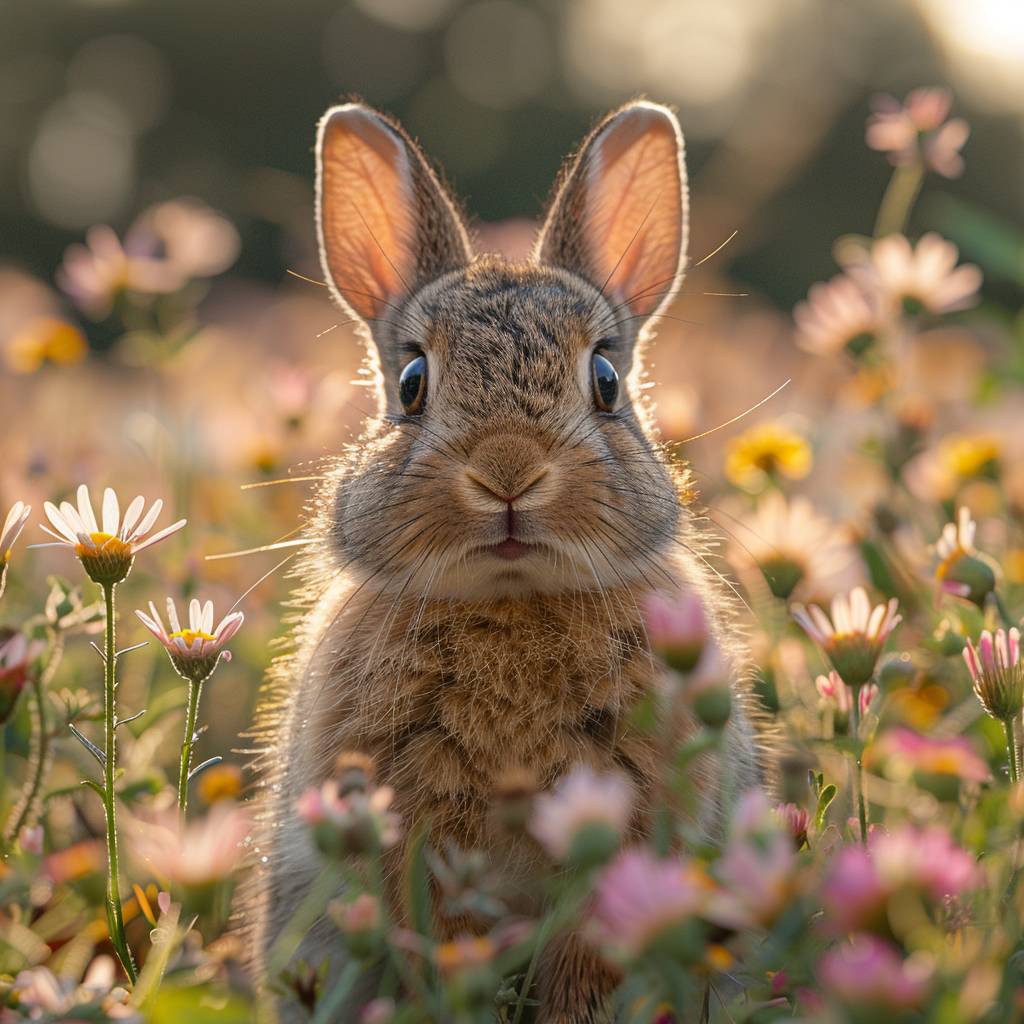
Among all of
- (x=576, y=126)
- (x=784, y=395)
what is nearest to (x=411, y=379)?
(x=784, y=395)

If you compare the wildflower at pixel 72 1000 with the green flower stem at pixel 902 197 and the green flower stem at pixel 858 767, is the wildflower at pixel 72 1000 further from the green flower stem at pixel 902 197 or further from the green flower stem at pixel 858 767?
the green flower stem at pixel 902 197

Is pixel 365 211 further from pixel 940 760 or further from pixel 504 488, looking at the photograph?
pixel 940 760

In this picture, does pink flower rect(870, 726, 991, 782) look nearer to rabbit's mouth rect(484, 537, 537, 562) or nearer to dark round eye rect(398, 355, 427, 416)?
rabbit's mouth rect(484, 537, 537, 562)

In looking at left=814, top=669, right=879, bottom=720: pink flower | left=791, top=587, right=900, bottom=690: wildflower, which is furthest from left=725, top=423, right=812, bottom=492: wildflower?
left=791, top=587, right=900, bottom=690: wildflower

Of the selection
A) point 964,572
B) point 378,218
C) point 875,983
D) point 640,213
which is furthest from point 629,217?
point 875,983

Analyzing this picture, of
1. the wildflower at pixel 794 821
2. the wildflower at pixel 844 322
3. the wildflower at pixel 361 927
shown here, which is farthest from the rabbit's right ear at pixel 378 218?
the wildflower at pixel 361 927

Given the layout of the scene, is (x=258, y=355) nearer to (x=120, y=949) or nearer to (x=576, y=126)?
(x=120, y=949)
